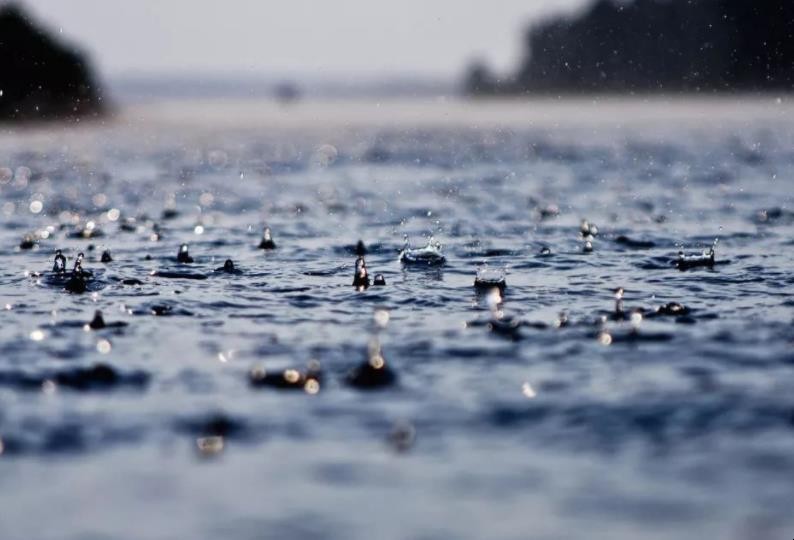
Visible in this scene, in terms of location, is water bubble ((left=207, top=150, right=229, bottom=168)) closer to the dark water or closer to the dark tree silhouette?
the dark water

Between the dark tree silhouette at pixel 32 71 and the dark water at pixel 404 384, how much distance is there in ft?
136

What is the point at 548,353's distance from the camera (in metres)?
9.66

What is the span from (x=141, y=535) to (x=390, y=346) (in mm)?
4229

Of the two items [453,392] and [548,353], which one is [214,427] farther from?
[548,353]

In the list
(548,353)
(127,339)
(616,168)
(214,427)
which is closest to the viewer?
(214,427)

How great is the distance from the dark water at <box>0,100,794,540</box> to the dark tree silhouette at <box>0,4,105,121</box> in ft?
136

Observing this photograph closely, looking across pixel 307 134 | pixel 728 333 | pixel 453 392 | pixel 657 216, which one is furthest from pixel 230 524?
pixel 307 134

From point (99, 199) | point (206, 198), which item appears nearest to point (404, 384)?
point (206, 198)

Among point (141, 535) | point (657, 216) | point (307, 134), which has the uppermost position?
point (307, 134)

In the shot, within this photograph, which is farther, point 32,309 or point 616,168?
point 616,168

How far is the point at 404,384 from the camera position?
28.7ft

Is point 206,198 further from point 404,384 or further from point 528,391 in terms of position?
point 528,391

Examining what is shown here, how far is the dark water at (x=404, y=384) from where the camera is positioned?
636 centimetres

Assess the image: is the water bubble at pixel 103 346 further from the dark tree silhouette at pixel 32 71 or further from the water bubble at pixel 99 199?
the dark tree silhouette at pixel 32 71
